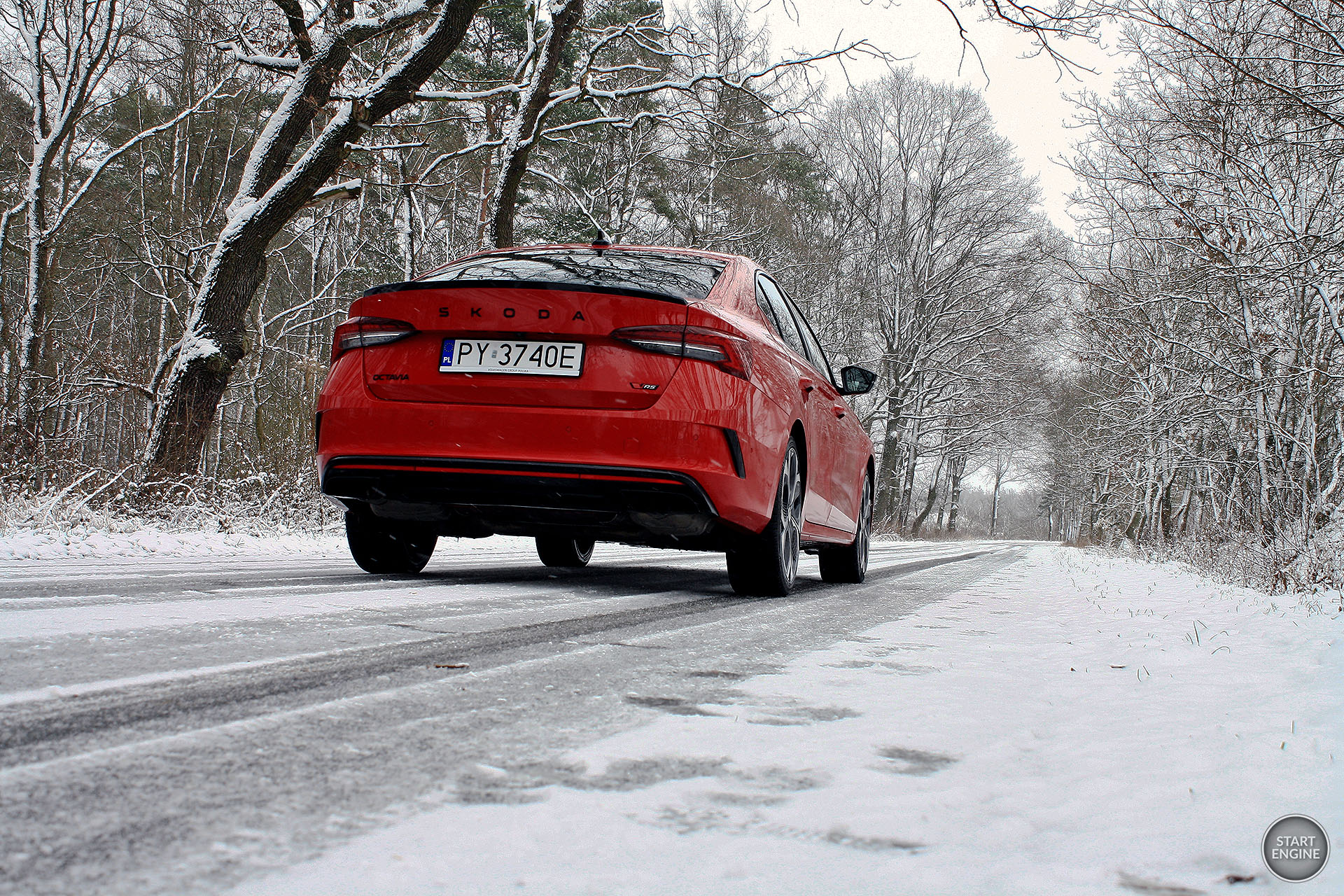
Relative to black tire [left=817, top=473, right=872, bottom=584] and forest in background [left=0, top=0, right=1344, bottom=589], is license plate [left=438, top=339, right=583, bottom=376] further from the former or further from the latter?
black tire [left=817, top=473, right=872, bottom=584]

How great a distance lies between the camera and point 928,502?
113 feet

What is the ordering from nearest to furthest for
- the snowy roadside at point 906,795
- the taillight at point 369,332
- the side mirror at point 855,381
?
the snowy roadside at point 906,795, the taillight at point 369,332, the side mirror at point 855,381

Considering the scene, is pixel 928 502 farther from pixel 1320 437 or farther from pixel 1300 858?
pixel 1300 858

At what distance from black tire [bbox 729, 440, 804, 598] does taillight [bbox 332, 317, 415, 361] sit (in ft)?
5.63

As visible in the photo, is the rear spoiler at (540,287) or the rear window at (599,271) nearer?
the rear spoiler at (540,287)

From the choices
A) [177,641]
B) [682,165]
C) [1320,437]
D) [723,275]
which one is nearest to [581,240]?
[682,165]

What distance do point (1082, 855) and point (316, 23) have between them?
34.8 feet

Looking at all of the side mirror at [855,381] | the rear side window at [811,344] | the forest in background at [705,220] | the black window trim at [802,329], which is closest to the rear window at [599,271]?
the black window trim at [802,329]

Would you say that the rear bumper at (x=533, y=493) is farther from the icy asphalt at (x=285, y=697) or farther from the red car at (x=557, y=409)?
the icy asphalt at (x=285, y=697)

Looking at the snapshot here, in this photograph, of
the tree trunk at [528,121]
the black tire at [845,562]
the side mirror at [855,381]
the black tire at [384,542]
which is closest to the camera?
the black tire at [384,542]

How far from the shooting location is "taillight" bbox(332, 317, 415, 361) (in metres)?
3.93

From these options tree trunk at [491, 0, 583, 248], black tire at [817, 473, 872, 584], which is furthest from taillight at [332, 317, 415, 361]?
tree trunk at [491, 0, 583, 248]

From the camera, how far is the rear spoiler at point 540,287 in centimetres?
382

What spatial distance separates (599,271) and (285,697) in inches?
112
